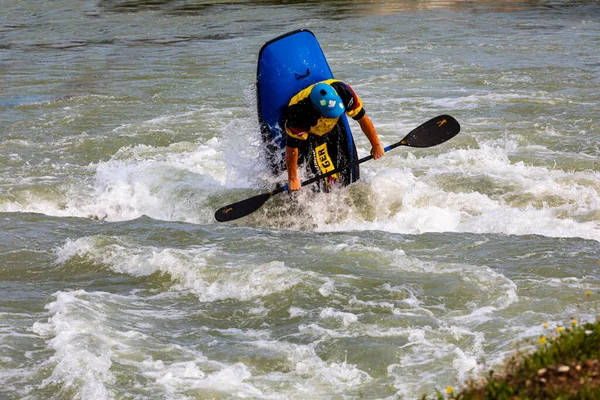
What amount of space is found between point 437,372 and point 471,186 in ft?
14.4

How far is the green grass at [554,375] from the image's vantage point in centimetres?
328

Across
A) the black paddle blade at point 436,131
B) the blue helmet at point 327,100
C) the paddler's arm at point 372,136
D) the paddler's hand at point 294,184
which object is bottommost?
the paddler's hand at point 294,184

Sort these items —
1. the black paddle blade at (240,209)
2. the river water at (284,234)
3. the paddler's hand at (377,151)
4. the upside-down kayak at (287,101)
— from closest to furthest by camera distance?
the river water at (284,234) → the paddler's hand at (377,151) → the black paddle blade at (240,209) → the upside-down kayak at (287,101)

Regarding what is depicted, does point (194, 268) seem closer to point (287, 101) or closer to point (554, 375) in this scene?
point (287, 101)

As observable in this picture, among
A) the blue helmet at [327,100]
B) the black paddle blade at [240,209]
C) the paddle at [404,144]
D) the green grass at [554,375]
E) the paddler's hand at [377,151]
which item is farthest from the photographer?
the black paddle blade at [240,209]

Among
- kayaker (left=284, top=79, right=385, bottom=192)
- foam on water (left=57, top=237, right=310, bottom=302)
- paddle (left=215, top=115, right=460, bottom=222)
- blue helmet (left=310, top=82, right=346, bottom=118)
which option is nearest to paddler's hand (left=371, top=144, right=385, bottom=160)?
kayaker (left=284, top=79, right=385, bottom=192)

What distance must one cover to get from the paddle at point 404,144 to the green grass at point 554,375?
438 cm

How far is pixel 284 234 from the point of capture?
757 cm

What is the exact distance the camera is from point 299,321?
18.1 feet

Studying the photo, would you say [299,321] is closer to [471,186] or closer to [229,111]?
[471,186]

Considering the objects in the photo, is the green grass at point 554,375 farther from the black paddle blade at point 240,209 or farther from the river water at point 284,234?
the black paddle blade at point 240,209

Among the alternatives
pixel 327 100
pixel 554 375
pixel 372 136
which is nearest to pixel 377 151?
pixel 372 136

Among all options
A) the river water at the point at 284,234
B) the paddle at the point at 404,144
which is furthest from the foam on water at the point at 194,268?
the paddle at the point at 404,144

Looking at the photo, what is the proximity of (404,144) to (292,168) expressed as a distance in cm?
140
